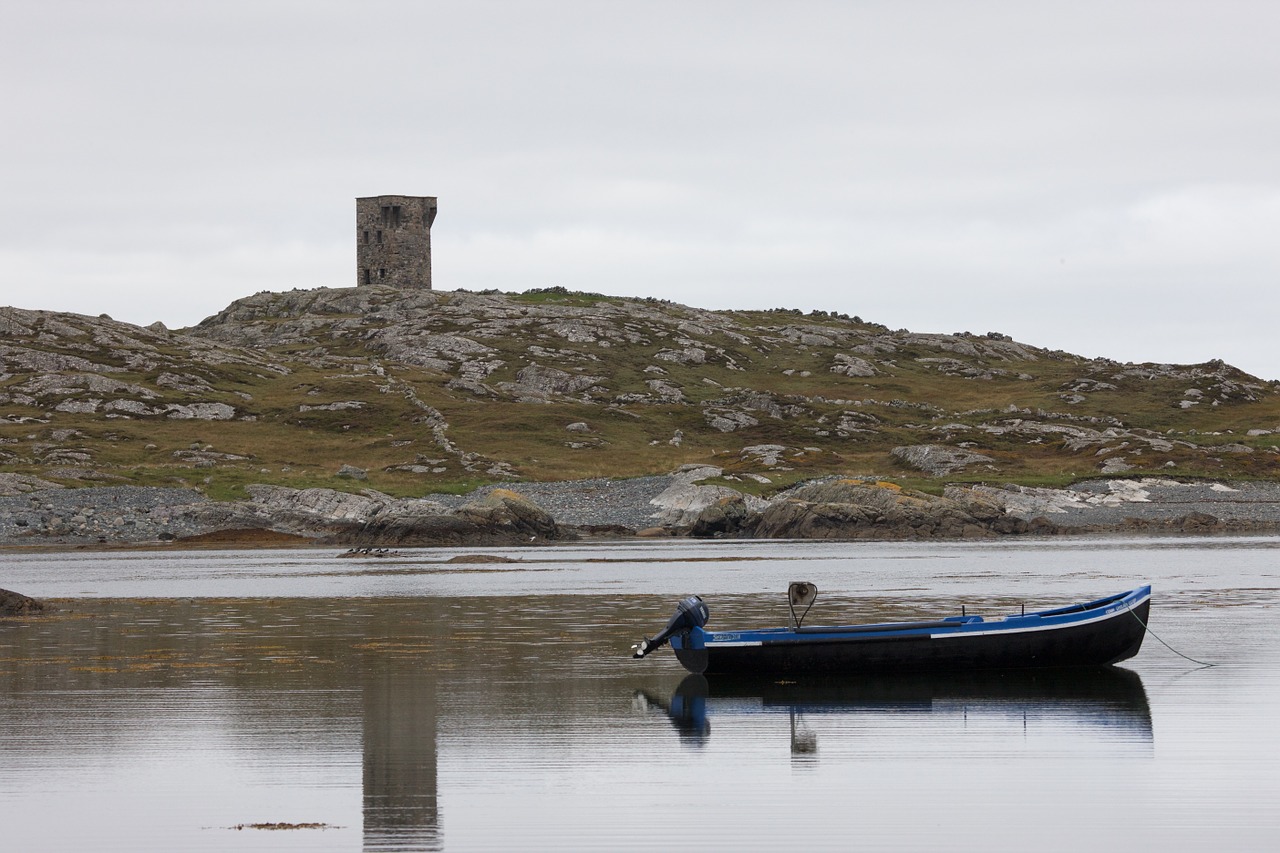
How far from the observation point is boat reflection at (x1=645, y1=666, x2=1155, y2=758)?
22234mm

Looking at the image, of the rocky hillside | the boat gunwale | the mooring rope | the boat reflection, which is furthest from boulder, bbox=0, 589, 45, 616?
the rocky hillside

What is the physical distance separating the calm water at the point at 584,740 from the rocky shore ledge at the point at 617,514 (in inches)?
1885

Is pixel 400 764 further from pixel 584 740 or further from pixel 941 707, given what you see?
pixel 941 707

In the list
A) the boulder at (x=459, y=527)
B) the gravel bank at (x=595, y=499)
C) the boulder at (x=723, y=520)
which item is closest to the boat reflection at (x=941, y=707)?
the boulder at (x=459, y=527)

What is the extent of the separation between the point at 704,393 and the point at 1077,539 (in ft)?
265

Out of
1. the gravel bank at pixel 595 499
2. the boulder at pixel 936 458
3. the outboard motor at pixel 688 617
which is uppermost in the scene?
the boulder at pixel 936 458

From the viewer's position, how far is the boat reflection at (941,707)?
72.9 feet

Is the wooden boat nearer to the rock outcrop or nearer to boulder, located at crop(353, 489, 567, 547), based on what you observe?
boulder, located at crop(353, 489, 567, 547)

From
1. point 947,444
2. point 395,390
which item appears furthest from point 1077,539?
point 395,390

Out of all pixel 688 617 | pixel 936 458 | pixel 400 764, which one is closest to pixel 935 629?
pixel 688 617

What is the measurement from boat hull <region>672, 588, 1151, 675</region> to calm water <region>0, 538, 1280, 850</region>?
0.58 m

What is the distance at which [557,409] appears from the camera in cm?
14525

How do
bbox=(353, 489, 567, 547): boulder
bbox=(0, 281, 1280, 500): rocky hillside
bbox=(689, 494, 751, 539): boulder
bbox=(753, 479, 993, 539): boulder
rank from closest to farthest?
bbox=(353, 489, 567, 547): boulder → bbox=(753, 479, 993, 539): boulder → bbox=(689, 494, 751, 539): boulder → bbox=(0, 281, 1280, 500): rocky hillside

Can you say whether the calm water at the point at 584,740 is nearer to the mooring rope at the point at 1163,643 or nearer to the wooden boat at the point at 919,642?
the mooring rope at the point at 1163,643
